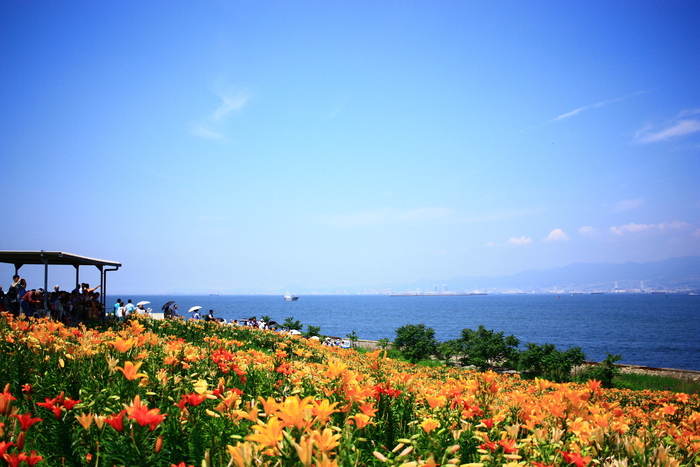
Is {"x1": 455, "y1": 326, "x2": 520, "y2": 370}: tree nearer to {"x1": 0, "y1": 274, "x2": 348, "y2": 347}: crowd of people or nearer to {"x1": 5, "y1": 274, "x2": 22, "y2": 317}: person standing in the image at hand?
{"x1": 0, "y1": 274, "x2": 348, "y2": 347}: crowd of people

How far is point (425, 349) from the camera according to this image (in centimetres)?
1830

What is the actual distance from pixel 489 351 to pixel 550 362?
2.52 meters

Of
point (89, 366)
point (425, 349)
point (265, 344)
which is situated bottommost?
point (425, 349)

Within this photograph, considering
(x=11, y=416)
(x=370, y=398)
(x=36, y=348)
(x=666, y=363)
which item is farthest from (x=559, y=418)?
→ (x=666, y=363)

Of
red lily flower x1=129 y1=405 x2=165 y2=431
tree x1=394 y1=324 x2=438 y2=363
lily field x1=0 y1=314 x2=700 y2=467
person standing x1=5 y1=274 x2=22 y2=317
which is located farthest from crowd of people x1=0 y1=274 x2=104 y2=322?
tree x1=394 y1=324 x2=438 y2=363

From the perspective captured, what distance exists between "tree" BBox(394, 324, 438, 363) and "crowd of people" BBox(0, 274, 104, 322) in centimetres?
1260

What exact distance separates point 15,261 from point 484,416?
1682cm

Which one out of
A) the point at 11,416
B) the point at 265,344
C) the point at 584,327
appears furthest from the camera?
the point at 584,327

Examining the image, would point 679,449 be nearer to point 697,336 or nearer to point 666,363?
point 666,363

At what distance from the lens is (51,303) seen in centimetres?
1247

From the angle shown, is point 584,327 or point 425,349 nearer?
point 425,349

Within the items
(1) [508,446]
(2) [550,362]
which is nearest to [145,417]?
(1) [508,446]

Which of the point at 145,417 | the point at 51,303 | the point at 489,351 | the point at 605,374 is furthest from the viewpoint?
the point at 489,351

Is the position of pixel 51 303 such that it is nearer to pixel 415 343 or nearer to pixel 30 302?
pixel 30 302
